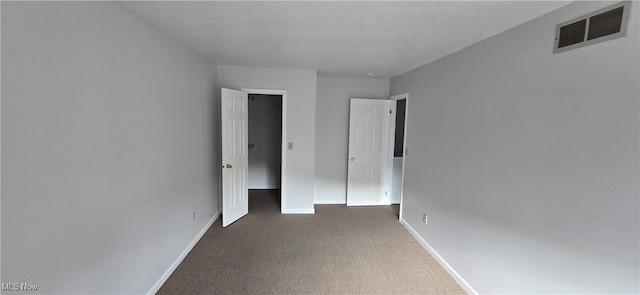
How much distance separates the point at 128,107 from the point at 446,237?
3086 mm

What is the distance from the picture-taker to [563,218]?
1.42 m

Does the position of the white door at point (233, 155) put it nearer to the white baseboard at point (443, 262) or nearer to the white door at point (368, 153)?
the white door at point (368, 153)

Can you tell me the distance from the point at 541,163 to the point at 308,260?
220cm

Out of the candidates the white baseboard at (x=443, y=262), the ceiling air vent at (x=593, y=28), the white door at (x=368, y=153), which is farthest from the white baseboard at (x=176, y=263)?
the ceiling air vent at (x=593, y=28)

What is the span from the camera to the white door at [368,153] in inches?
165

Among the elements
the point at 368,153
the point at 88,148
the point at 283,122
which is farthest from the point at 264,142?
the point at 88,148

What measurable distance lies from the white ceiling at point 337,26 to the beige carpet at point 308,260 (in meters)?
2.25

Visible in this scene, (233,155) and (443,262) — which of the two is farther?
(233,155)

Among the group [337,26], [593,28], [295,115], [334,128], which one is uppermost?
[337,26]

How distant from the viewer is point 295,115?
3.73 m

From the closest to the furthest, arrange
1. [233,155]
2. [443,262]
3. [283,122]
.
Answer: [443,262] → [233,155] → [283,122]

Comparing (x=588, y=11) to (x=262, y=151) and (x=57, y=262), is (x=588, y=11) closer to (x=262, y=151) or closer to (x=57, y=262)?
(x=57, y=262)

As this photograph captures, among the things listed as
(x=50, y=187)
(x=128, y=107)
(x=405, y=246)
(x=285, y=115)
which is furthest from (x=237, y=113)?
(x=405, y=246)

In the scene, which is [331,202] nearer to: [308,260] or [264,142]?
[308,260]
